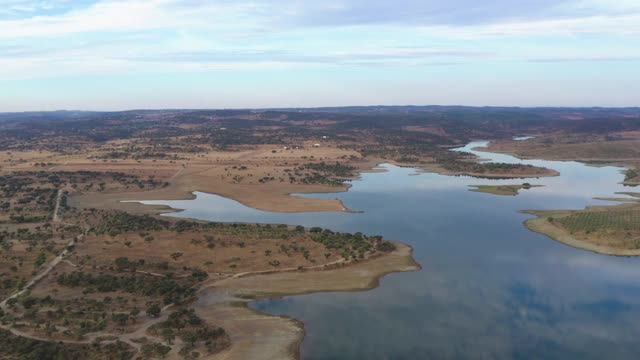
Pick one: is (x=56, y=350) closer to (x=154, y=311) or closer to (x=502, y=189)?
(x=154, y=311)

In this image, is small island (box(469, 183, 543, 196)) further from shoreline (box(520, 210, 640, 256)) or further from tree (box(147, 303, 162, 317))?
tree (box(147, 303, 162, 317))

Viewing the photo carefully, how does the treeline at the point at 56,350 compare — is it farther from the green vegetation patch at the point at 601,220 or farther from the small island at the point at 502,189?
the small island at the point at 502,189

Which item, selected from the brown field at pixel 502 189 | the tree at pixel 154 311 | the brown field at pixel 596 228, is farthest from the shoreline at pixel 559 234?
the tree at pixel 154 311

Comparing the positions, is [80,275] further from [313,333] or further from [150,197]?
[150,197]

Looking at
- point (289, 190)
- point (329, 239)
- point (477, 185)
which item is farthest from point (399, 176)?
point (329, 239)

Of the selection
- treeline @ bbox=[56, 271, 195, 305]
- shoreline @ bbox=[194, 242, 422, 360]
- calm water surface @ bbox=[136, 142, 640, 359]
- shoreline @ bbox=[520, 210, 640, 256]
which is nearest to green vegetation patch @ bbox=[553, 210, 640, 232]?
shoreline @ bbox=[520, 210, 640, 256]

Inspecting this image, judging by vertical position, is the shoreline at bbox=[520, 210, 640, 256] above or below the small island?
below

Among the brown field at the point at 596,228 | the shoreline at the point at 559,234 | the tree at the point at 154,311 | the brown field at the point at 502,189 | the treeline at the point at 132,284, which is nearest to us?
the tree at the point at 154,311

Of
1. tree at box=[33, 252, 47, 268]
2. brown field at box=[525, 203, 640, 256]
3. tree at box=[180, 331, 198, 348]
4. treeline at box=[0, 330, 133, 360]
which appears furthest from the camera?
brown field at box=[525, 203, 640, 256]
